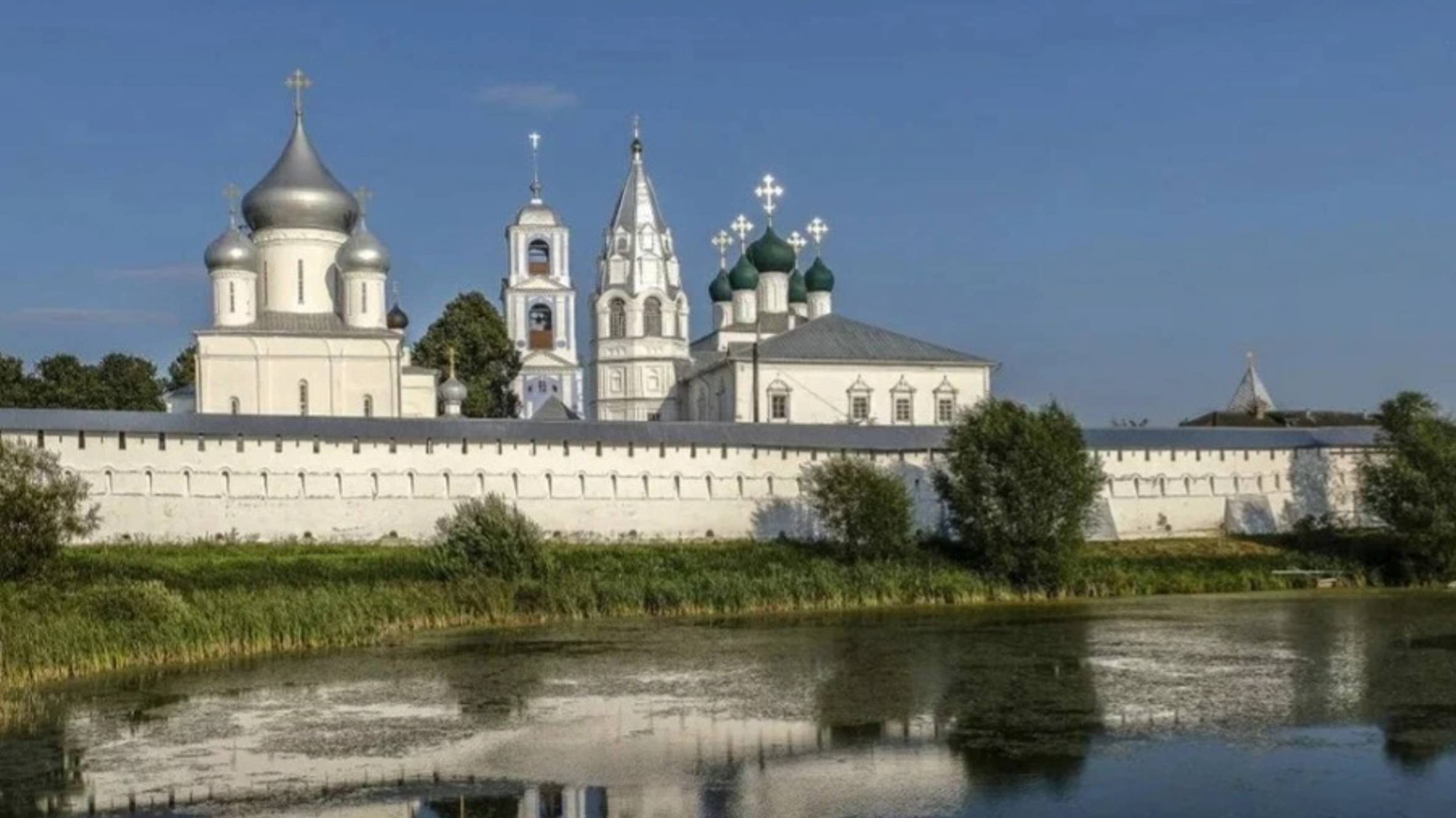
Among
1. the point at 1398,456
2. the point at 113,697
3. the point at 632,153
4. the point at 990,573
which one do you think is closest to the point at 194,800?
the point at 113,697

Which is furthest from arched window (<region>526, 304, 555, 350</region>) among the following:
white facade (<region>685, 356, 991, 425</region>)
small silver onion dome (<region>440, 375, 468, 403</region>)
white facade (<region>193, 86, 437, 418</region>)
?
white facade (<region>193, 86, 437, 418</region>)

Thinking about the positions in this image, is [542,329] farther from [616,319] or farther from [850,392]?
[850,392]

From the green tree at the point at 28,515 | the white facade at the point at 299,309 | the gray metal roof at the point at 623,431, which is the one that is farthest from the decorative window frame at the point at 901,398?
the green tree at the point at 28,515

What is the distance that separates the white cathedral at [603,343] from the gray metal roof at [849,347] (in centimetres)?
4

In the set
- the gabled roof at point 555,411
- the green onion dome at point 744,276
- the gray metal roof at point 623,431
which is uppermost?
the green onion dome at point 744,276

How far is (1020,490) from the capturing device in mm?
26344

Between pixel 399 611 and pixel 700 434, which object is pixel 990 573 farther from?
pixel 399 611

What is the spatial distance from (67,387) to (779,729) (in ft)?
110

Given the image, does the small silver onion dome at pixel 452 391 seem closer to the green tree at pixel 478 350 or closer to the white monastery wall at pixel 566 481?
the green tree at pixel 478 350

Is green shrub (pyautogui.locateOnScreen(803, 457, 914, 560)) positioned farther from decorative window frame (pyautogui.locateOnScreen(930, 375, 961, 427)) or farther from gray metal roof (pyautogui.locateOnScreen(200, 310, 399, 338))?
gray metal roof (pyautogui.locateOnScreen(200, 310, 399, 338))

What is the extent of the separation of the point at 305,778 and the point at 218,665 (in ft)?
20.2

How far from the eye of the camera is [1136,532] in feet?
103

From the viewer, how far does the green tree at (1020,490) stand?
1025 inches

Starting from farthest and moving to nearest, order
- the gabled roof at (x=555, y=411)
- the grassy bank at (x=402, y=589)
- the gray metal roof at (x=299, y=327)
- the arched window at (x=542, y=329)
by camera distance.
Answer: the arched window at (x=542, y=329) → the gabled roof at (x=555, y=411) → the gray metal roof at (x=299, y=327) → the grassy bank at (x=402, y=589)
